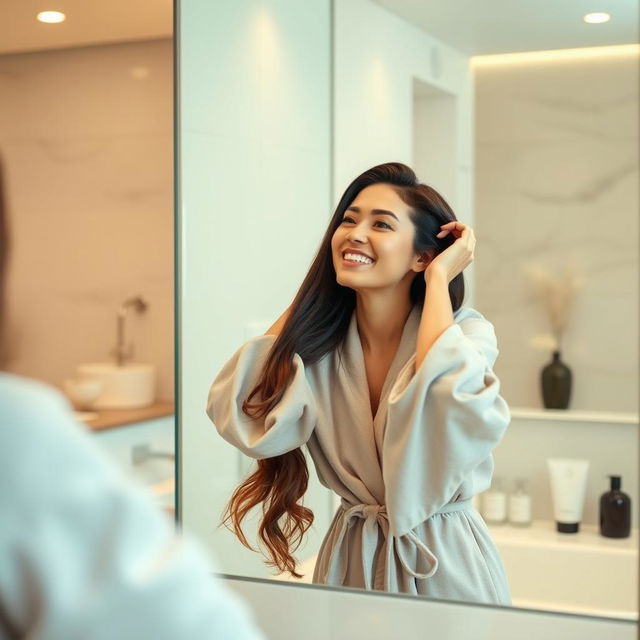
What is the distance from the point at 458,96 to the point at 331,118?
0.20 metres

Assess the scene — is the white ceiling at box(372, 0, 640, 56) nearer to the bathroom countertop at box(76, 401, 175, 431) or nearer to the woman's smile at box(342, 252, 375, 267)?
the woman's smile at box(342, 252, 375, 267)

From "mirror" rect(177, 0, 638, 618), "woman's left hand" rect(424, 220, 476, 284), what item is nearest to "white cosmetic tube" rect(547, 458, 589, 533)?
"mirror" rect(177, 0, 638, 618)

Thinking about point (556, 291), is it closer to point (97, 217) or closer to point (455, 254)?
point (455, 254)

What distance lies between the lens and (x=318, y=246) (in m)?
1.00

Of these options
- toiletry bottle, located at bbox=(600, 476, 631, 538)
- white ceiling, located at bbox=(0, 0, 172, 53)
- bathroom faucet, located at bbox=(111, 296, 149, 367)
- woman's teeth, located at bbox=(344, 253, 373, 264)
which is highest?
white ceiling, located at bbox=(0, 0, 172, 53)

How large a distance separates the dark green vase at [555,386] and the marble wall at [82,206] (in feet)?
1.93

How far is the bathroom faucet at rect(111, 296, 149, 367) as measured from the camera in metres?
1.37

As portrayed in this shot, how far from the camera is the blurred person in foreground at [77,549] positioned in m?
0.40

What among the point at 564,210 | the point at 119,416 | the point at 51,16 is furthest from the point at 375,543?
the point at 51,16

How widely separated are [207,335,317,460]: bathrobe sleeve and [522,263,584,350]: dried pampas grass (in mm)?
270

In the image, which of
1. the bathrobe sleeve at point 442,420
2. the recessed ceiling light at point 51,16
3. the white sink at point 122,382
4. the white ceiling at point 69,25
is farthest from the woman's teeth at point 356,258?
the recessed ceiling light at point 51,16

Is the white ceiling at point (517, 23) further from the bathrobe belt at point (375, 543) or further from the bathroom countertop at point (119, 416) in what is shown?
the bathroom countertop at point (119, 416)

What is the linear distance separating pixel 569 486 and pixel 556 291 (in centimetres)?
21

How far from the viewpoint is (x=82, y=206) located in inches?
58.7
